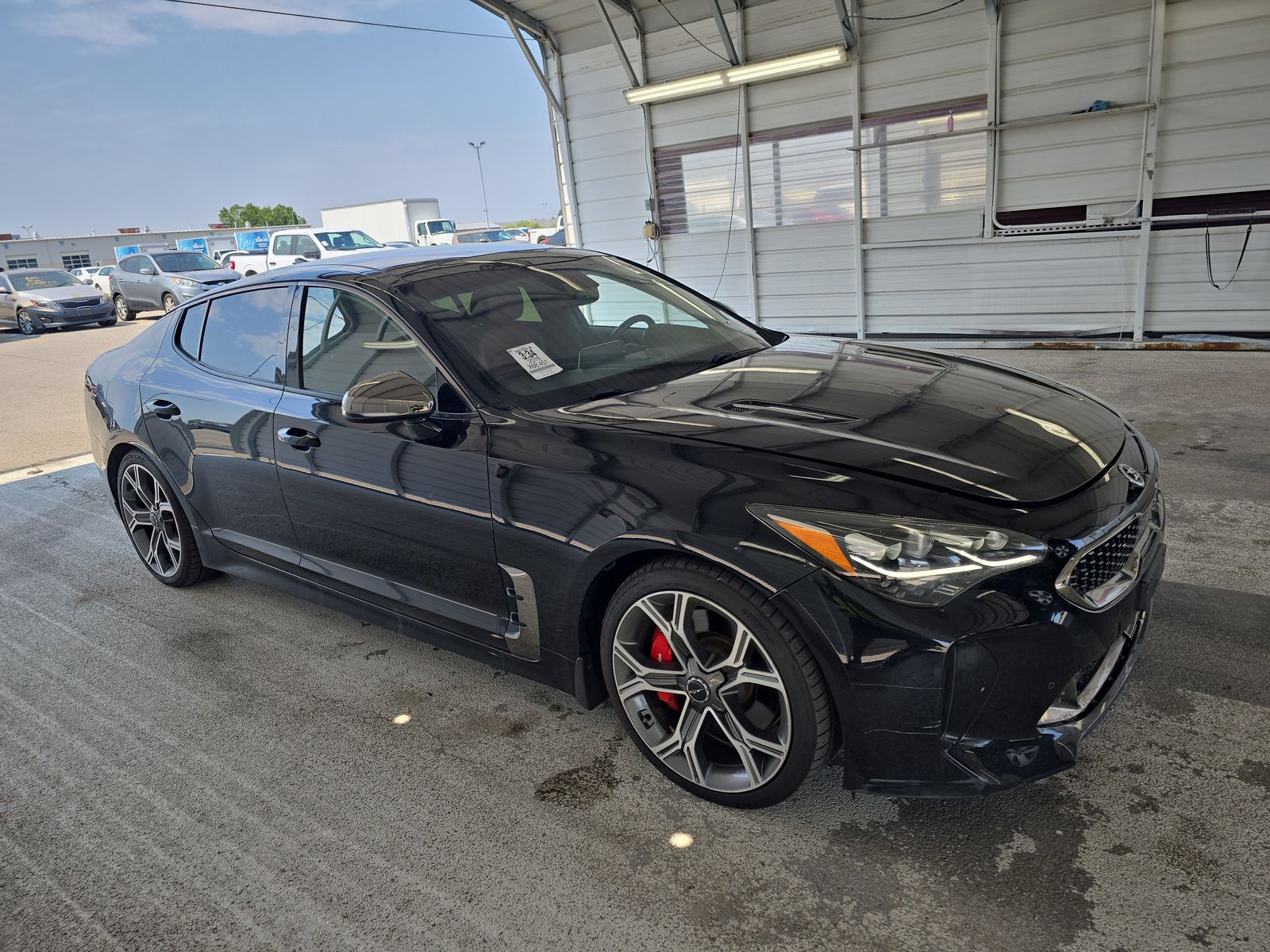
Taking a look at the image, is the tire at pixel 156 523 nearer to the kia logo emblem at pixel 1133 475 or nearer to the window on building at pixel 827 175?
the kia logo emblem at pixel 1133 475

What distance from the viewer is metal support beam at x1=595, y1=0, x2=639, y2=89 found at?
957cm

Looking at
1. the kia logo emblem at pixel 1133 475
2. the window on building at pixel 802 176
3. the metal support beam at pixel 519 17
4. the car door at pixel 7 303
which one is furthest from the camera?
the car door at pixel 7 303

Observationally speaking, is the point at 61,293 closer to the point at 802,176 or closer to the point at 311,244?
the point at 311,244

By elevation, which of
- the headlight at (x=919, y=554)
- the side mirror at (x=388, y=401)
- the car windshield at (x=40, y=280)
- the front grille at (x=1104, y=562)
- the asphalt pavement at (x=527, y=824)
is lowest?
the asphalt pavement at (x=527, y=824)

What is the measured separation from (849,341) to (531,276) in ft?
4.13

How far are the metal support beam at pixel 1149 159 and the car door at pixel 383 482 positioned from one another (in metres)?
7.65

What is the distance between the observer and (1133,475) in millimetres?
2201

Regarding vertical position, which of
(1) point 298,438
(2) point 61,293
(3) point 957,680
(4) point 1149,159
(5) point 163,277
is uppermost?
(4) point 1149,159

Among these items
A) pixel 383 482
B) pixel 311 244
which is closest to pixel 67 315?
pixel 311 244

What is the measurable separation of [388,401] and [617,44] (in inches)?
344

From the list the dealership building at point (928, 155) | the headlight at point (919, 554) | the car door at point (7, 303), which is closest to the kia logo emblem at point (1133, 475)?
the headlight at point (919, 554)

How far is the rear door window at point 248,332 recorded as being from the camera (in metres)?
3.21

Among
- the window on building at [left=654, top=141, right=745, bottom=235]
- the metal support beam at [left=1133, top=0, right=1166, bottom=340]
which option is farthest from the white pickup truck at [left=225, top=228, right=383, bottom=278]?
the metal support beam at [left=1133, top=0, right=1166, bottom=340]

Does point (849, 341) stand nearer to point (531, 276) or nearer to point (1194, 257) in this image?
point (531, 276)
